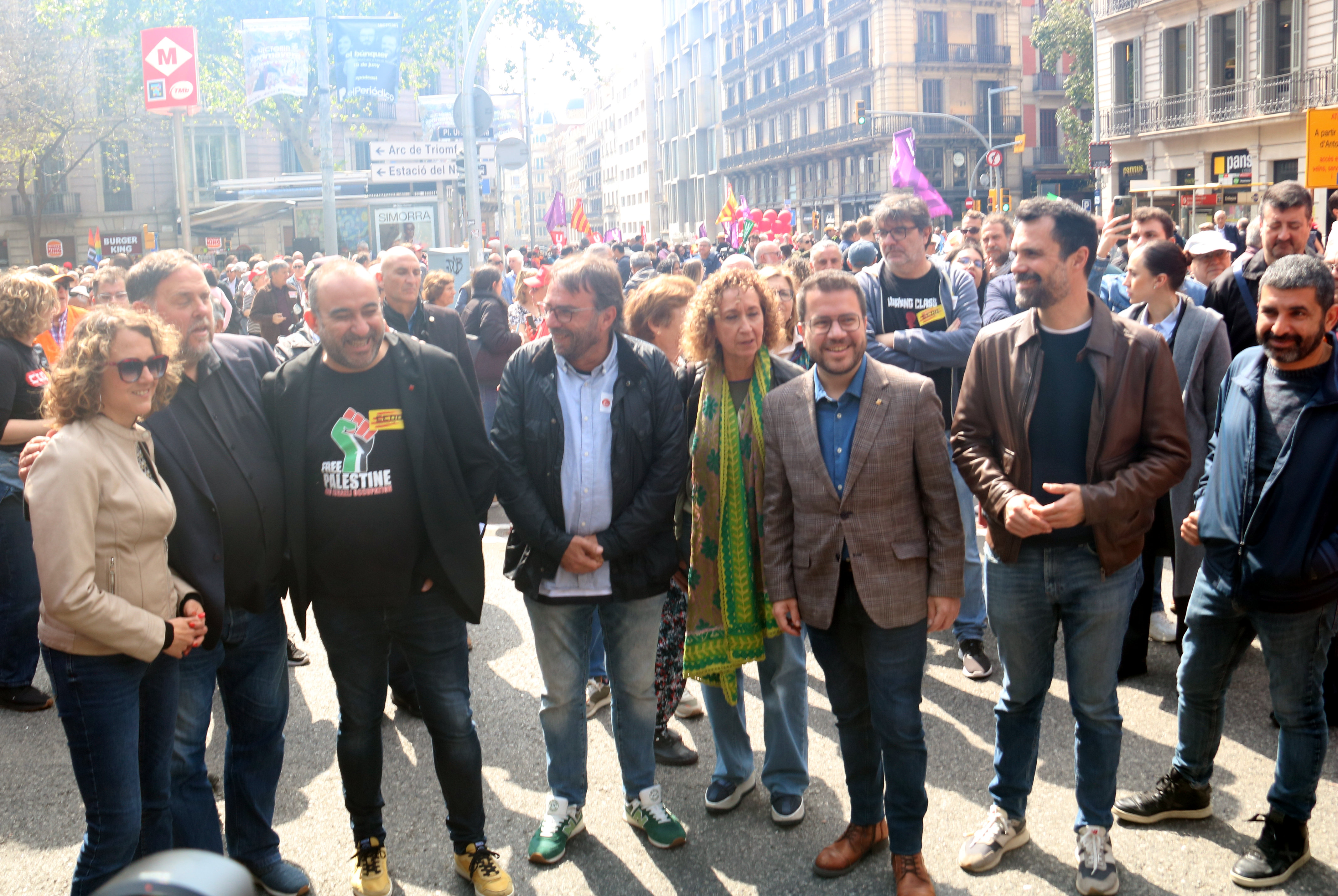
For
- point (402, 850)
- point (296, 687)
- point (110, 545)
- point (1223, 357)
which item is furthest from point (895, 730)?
point (296, 687)

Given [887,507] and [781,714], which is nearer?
[887,507]

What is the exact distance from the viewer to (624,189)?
113250 mm

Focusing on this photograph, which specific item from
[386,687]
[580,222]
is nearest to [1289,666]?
[386,687]

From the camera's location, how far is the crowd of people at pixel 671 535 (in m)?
3.27

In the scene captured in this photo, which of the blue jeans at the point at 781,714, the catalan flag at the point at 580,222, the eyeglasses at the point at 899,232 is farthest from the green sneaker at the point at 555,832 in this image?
the catalan flag at the point at 580,222

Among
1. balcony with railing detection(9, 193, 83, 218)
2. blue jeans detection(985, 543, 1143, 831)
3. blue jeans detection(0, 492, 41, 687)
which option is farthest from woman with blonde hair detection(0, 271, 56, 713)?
balcony with railing detection(9, 193, 83, 218)

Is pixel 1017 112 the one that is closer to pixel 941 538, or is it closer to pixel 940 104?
pixel 940 104

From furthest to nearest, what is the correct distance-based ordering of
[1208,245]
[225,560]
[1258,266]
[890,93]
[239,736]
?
[890,93] → [1208,245] → [1258,266] → [239,736] → [225,560]

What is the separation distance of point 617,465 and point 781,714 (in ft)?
3.65

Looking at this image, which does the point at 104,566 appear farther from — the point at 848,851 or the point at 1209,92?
the point at 1209,92

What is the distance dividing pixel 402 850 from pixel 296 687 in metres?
2.02

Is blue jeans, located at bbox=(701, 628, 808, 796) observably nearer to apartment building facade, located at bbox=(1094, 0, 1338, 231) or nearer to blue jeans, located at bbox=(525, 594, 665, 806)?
blue jeans, located at bbox=(525, 594, 665, 806)

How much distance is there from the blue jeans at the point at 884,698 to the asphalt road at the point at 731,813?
1.06 feet

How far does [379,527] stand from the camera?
357 cm
